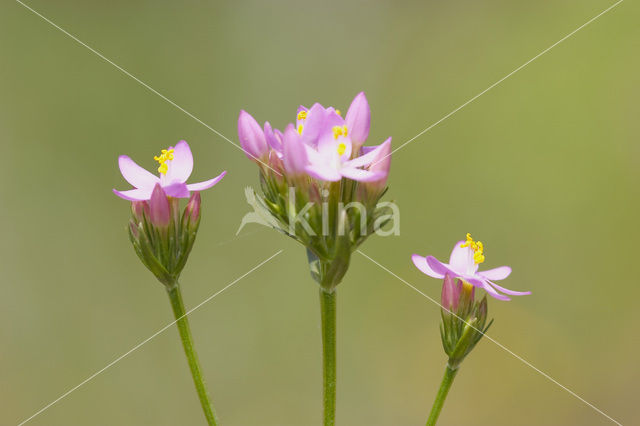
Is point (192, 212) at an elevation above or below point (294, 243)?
below

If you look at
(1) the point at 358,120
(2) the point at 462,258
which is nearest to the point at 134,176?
(1) the point at 358,120

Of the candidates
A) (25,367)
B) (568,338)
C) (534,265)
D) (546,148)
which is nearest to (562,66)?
(546,148)

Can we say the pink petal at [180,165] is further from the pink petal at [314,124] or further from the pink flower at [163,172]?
the pink petal at [314,124]

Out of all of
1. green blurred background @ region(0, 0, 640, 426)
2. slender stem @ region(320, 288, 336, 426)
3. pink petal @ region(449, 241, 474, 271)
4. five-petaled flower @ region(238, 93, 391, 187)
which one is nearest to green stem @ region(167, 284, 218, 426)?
slender stem @ region(320, 288, 336, 426)

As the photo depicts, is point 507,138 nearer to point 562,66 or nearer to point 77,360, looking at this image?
point 562,66

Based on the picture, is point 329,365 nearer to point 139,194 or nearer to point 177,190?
point 177,190

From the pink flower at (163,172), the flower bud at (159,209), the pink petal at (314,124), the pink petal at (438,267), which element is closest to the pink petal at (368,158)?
the pink petal at (314,124)
